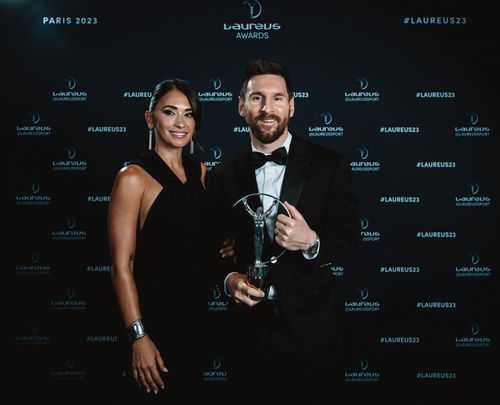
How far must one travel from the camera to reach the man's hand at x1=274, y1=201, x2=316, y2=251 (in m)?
1.65

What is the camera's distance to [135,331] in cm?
193

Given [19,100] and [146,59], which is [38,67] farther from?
[146,59]

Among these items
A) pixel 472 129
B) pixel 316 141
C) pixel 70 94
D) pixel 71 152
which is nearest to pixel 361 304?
pixel 316 141

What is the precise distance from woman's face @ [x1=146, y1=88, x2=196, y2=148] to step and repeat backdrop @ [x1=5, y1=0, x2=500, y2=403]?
5.14 ft

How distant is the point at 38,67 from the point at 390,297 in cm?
401

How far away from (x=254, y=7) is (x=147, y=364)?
10.6ft

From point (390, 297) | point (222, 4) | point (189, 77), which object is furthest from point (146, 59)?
point (390, 297)

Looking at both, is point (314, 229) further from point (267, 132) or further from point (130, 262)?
point (130, 262)

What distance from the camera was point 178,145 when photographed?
218cm

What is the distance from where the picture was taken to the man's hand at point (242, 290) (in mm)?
1666

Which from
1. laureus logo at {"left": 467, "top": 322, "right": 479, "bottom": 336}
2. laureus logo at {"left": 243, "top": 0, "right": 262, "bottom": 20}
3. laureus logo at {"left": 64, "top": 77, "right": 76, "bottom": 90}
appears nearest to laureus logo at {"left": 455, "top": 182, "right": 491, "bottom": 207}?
laureus logo at {"left": 467, "top": 322, "right": 479, "bottom": 336}

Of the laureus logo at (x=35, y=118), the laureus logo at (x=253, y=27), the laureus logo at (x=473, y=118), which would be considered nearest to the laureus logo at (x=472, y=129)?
the laureus logo at (x=473, y=118)

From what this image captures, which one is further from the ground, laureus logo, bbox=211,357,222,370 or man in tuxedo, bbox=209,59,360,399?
man in tuxedo, bbox=209,59,360,399

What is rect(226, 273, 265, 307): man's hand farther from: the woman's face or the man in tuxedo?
the woman's face
